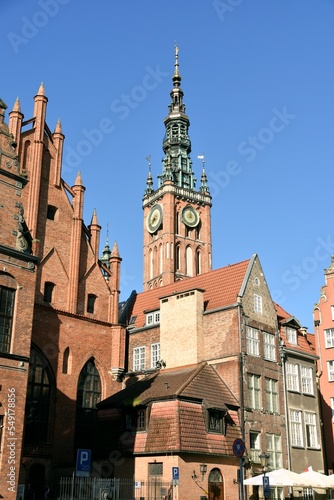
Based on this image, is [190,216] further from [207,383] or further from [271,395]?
[207,383]

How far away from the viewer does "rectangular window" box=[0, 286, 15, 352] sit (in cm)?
2492

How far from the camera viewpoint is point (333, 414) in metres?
43.8

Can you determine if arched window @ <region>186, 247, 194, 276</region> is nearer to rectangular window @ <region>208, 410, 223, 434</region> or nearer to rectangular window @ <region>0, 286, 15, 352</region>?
rectangular window @ <region>208, 410, 223, 434</region>

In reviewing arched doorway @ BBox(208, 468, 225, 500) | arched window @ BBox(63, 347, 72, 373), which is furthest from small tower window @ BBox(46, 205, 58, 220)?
arched doorway @ BBox(208, 468, 225, 500)

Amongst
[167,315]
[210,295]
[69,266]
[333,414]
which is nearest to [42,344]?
[69,266]

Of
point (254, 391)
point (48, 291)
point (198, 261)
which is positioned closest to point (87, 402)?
point (48, 291)

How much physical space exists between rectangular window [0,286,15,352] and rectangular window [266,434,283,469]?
1843 centimetres

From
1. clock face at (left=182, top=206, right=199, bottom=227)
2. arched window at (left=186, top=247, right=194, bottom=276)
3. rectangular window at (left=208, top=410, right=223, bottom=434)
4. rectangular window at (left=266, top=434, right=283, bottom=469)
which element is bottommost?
rectangular window at (left=266, top=434, right=283, bottom=469)

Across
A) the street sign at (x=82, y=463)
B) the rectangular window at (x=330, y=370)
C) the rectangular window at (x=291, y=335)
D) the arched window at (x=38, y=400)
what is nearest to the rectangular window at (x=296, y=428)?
the rectangular window at (x=291, y=335)

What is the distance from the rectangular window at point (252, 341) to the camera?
37344 mm

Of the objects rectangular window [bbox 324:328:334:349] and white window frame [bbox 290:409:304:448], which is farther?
rectangular window [bbox 324:328:334:349]

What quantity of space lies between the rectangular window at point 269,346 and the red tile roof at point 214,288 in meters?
3.44

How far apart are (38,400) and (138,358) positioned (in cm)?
861

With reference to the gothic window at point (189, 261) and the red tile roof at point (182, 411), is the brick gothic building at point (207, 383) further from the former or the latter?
the gothic window at point (189, 261)
